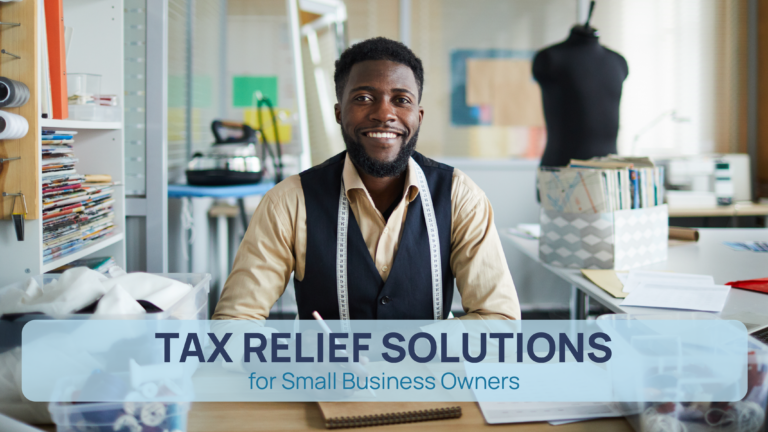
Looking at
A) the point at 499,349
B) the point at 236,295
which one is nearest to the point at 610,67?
the point at 499,349

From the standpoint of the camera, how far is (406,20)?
3.83 metres

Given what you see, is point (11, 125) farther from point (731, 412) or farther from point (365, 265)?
point (731, 412)

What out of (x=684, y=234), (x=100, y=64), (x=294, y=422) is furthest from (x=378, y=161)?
(x=684, y=234)

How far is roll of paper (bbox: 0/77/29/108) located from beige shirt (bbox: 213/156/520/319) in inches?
22.8

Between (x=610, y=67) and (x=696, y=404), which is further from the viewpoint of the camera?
(x=610, y=67)

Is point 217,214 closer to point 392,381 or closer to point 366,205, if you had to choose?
point 366,205

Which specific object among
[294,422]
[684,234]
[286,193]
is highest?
[286,193]

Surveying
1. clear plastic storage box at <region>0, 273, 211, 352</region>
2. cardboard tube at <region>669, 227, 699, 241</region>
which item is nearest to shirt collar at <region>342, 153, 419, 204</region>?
clear plastic storage box at <region>0, 273, 211, 352</region>

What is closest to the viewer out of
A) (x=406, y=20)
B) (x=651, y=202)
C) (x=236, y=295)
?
(x=236, y=295)

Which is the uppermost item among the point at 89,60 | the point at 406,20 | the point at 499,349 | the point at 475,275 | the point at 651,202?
the point at 406,20

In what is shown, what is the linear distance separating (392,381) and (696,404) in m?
0.44

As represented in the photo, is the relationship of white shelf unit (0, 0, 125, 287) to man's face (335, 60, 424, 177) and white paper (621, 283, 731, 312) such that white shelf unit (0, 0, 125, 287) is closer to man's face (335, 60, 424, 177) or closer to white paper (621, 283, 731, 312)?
man's face (335, 60, 424, 177)

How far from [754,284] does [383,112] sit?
1.21m

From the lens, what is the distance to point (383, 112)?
53.6 inches
